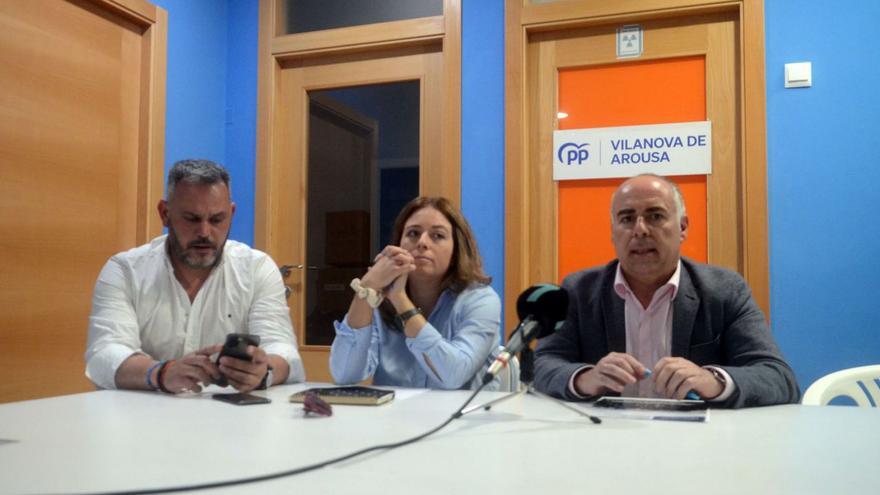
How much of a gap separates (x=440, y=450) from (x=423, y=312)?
1.05 m

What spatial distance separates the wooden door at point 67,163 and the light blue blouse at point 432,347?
1.50 metres

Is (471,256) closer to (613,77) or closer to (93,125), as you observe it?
(613,77)

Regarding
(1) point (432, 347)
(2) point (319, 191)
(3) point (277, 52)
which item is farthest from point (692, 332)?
(3) point (277, 52)

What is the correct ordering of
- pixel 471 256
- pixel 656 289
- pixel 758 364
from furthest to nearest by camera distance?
1. pixel 471 256
2. pixel 656 289
3. pixel 758 364

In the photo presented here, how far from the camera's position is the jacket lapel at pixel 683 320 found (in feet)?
5.37

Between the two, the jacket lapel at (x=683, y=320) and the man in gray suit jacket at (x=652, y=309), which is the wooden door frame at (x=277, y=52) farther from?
the jacket lapel at (x=683, y=320)

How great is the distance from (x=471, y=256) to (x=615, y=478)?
124 centimetres

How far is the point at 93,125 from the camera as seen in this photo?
9.62ft

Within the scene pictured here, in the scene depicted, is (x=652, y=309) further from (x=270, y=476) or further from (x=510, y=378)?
(x=270, y=476)

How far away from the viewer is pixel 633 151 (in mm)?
3000

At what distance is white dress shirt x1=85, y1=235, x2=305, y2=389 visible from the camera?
183 centimetres

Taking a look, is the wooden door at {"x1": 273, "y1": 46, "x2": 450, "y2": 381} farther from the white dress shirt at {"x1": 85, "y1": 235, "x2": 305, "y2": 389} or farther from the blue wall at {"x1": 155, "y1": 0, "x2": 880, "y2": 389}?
the blue wall at {"x1": 155, "y1": 0, "x2": 880, "y2": 389}

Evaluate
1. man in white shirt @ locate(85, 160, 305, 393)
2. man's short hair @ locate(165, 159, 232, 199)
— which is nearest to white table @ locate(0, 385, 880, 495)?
man in white shirt @ locate(85, 160, 305, 393)

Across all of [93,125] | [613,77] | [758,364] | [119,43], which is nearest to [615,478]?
[758,364]
